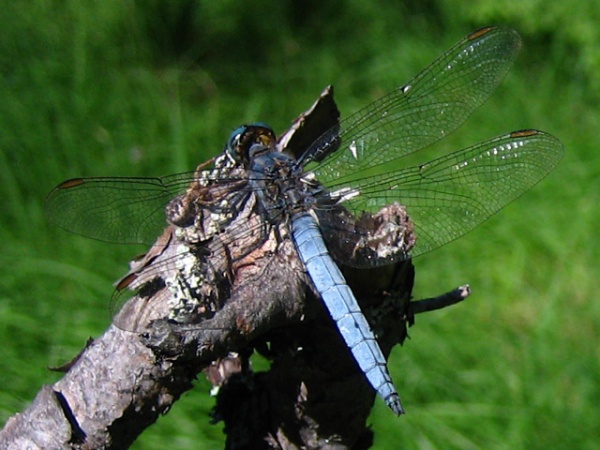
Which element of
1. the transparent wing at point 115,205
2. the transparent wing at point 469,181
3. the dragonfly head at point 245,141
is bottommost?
the transparent wing at point 469,181

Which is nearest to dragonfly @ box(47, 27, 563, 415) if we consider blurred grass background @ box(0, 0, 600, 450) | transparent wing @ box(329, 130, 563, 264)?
transparent wing @ box(329, 130, 563, 264)

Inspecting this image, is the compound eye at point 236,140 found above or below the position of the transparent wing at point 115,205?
above

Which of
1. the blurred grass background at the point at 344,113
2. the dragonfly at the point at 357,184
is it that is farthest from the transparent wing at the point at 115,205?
the blurred grass background at the point at 344,113

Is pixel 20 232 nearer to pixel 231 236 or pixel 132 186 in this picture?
pixel 132 186

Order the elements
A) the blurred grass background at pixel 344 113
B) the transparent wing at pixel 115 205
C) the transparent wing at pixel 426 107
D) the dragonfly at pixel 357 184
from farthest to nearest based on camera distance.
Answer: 1. the blurred grass background at pixel 344 113
2. the transparent wing at pixel 426 107
3. the transparent wing at pixel 115 205
4. the dragonfly at pixel 357 184

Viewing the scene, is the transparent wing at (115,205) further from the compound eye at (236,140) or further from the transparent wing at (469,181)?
the transparent wing at (469,181)

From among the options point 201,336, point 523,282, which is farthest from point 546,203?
point 201,336

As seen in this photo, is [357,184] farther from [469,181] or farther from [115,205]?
[115,205]
